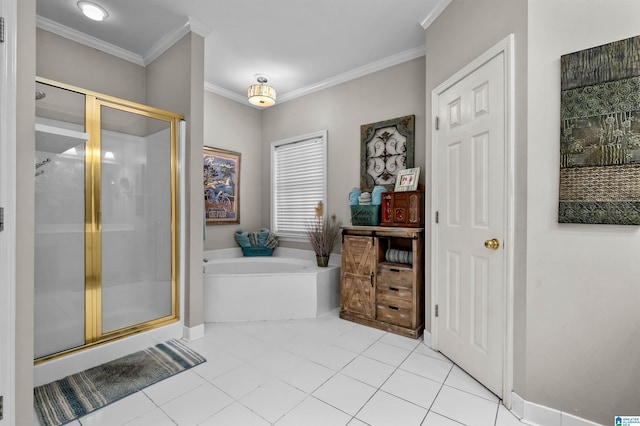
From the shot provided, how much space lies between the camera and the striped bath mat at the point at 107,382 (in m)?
1.66

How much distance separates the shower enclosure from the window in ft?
5.84

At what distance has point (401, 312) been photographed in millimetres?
2721

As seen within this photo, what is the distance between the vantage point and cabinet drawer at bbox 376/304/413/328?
2.68 meters

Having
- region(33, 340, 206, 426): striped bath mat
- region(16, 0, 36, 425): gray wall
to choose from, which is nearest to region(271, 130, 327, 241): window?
region(33, 340, 206, 426): striped bath mat

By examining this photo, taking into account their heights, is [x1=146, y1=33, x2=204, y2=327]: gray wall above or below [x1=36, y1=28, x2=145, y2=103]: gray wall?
below

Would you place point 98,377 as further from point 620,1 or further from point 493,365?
point 620,1

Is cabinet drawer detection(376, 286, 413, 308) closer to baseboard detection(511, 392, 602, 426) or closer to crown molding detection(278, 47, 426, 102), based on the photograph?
baseboard detection(511, 392, 602, 426)

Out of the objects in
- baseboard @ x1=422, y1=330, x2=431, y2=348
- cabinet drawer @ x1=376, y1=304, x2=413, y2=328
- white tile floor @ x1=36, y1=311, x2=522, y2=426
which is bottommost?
white tile floor @ x1=36, y1=311, x2=522, y2=426

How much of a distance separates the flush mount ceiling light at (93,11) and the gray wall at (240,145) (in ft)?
4.55

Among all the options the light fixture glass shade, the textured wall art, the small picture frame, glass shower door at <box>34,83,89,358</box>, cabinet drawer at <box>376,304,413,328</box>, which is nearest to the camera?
the textured wall art

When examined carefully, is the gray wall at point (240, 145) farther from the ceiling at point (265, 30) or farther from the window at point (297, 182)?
the ceiling at point (265, 30)

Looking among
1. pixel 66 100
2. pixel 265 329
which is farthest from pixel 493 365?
pixel 66 100

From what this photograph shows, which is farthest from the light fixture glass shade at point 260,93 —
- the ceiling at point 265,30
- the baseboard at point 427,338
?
the baseboard at point 427,338

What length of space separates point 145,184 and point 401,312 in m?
2.58
